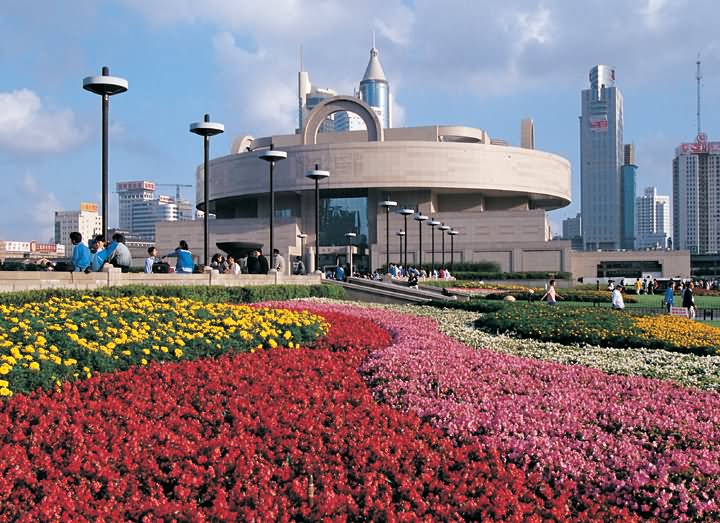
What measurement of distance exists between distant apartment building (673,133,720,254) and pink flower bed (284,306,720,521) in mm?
168275

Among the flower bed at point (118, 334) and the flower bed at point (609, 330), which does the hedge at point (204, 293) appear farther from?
the flower bed at point (609, 330)

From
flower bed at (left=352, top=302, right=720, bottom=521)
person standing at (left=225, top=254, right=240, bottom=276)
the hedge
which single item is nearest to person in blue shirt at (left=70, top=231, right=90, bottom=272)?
the hedge

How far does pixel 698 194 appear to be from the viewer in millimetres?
166375

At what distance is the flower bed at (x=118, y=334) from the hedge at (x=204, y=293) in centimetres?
77

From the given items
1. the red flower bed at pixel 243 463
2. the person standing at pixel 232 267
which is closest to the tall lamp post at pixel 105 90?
the person standing at pixel 232 267

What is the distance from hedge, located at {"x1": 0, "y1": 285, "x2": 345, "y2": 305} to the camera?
440 inches

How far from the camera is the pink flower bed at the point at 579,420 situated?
14.7 feet

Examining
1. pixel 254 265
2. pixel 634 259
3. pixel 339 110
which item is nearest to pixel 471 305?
pixel 254 265

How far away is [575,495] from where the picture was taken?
175 inches

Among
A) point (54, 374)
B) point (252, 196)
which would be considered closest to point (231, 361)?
point (54, 374)

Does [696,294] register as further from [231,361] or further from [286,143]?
[286,143]

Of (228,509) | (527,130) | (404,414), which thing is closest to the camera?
(228,509)

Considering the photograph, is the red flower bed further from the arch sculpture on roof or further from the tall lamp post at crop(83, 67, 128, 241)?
the arch sculpture on roof

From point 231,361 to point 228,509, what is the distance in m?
3.81
